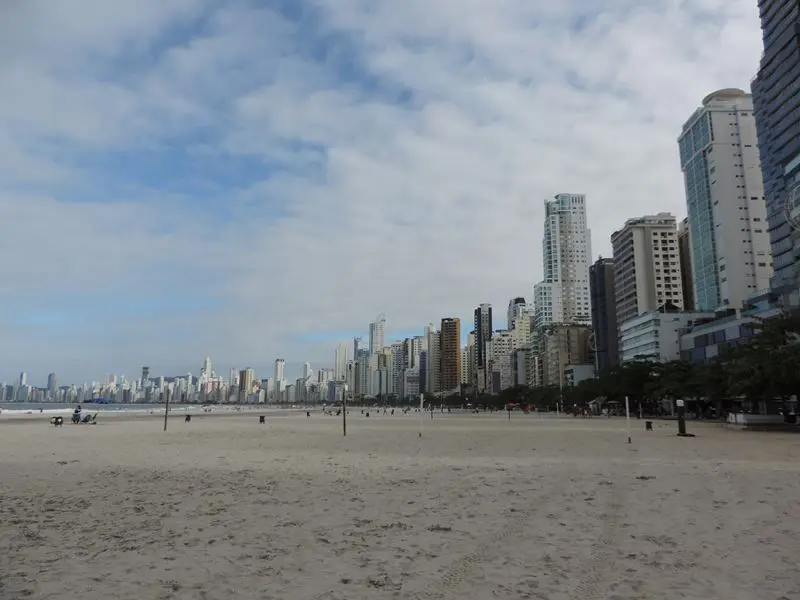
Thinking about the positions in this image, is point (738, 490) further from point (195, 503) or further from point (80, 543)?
point (80, 543)

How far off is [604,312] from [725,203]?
5316 cm

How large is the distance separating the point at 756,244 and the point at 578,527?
477ft

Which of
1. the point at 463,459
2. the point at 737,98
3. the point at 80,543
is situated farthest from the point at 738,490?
the point at 737,98

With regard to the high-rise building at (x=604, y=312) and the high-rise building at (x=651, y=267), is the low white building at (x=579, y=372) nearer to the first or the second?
the high-rise building at (x=604, y=312)

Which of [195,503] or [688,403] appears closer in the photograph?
[195,503]

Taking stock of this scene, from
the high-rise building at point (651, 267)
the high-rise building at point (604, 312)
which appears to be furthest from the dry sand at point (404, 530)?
the high-rise building at point (604, 312)

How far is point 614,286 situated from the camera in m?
176

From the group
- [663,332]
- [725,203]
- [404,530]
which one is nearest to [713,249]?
[725,203]

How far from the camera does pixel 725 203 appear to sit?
Result: 13575cm

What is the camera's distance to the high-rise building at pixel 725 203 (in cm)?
13075

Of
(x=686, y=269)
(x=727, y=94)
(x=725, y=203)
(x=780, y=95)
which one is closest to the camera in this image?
(x=780, y=95)

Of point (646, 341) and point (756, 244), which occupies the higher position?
point (756, 244)

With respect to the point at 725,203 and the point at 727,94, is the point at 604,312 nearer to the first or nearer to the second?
the point at 725,203

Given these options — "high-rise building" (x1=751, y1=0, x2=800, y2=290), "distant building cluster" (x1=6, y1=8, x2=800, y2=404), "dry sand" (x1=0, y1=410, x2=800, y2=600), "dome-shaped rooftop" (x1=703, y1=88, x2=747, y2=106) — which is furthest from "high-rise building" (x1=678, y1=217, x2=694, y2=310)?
"dry sand" (x1=0, y1=410, x2=800, y2=600)
